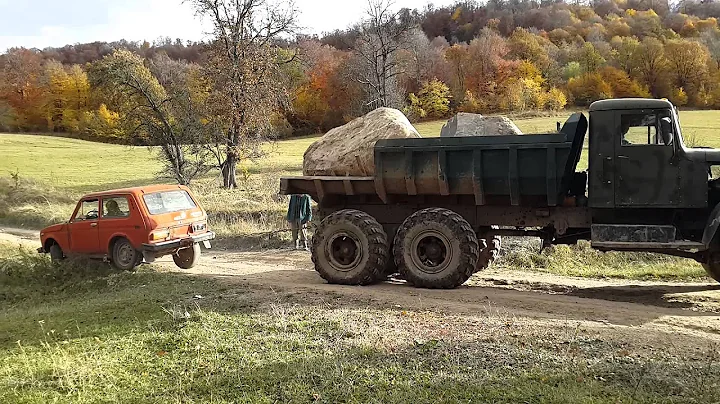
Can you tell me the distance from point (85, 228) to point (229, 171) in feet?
63.5

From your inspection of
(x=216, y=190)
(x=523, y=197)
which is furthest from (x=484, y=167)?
(x=216, y=190)

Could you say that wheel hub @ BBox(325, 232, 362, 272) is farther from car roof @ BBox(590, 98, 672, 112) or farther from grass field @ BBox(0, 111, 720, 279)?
car roof @ BBox(590, 98, 672, 112)

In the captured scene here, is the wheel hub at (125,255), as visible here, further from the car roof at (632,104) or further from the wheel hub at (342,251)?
the car roof at (632,104)

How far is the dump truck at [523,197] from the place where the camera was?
28.9ft

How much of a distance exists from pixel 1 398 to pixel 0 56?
91.2 meters

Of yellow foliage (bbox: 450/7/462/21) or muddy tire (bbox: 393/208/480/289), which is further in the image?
yellow foliage (bbox: 450/7/462/21)

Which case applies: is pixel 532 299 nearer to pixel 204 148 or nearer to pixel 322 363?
pixel 322 363

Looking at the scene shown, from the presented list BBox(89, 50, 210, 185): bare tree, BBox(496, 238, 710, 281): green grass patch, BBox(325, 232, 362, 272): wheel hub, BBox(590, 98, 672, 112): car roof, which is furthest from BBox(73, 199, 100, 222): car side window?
BBox(89, 50, 210, 185): bare tree

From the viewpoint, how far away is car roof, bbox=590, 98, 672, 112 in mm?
8914

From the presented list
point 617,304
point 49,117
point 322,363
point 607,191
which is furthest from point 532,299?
point 49,117

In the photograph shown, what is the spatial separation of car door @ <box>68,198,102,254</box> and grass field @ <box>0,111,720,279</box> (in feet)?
16.5

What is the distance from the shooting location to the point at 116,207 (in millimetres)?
12367

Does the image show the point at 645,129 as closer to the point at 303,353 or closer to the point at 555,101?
the point at 303,353

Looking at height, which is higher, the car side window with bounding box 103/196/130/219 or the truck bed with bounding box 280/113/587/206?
the truck bed with bounding box 280/113/587/206
